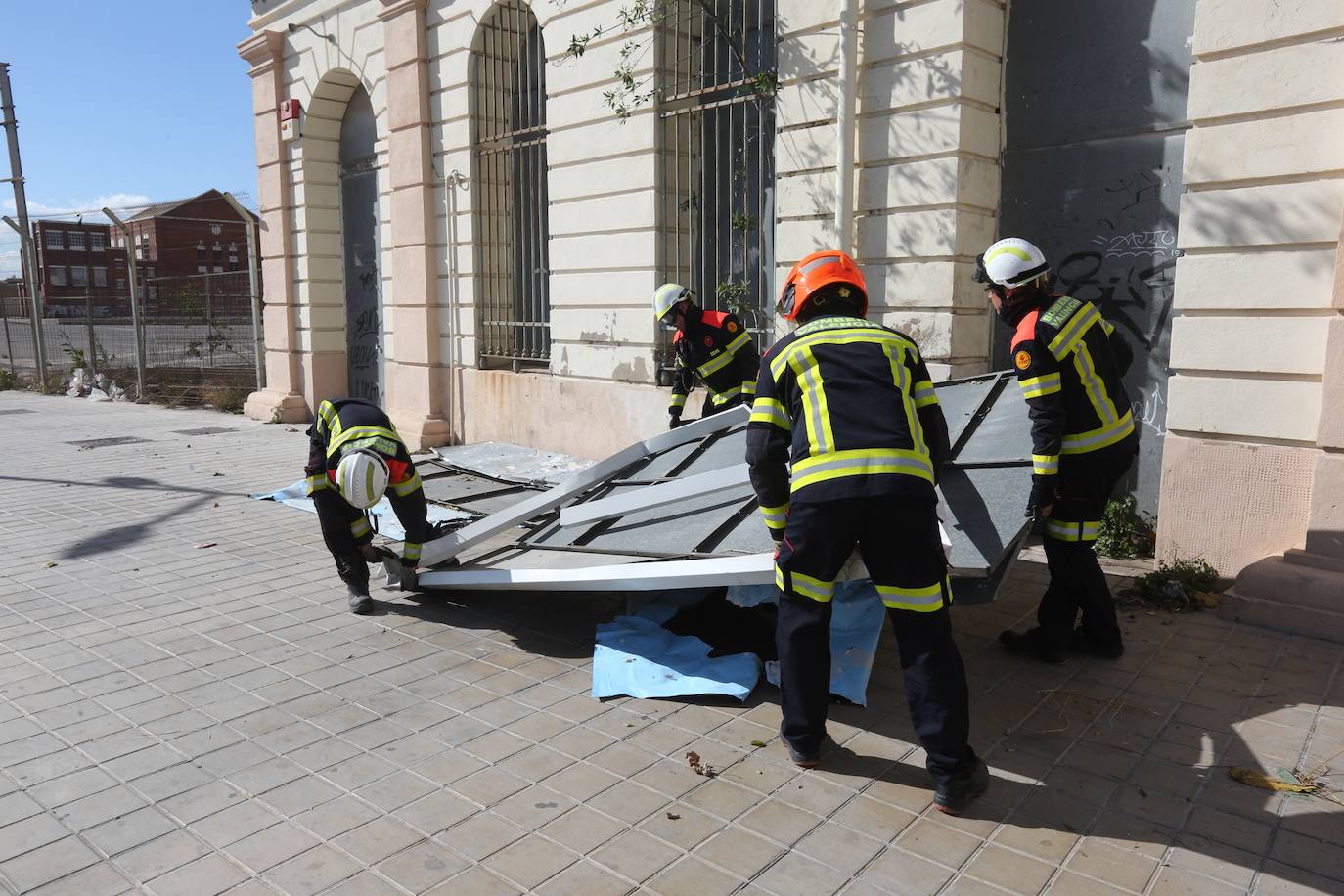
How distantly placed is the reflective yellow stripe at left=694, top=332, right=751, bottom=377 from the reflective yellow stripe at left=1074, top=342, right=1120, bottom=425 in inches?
110

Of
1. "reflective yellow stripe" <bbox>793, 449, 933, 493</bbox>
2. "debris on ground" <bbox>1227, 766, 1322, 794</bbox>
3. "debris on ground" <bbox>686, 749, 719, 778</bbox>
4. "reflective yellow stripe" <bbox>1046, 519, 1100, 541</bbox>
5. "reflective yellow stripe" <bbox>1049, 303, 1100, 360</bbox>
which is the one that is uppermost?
"reflective yellow stripe" <bbox>1049, 303, 1100, 360</bbox>

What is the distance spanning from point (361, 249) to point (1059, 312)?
11320 millimetres

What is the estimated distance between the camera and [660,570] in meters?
4.08

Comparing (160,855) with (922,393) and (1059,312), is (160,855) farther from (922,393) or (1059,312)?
(1059,312)

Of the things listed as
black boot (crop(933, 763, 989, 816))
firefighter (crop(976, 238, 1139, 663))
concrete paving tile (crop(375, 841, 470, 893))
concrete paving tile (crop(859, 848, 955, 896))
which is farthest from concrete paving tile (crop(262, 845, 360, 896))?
firefighter (crop(976, 238, 1139, 663))

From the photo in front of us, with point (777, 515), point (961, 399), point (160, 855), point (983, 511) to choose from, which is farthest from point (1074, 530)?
point (160, 855)

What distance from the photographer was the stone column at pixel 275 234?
13.9 metres

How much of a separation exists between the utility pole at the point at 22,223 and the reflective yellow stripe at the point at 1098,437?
21200mm

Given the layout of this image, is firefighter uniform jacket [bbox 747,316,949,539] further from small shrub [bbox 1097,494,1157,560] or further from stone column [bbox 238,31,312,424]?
stone column [bbox 238,31,312,424]

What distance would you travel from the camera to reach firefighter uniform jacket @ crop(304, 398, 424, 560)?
5051 millimetres

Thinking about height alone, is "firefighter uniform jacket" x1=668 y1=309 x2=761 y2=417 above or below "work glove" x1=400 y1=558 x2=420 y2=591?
above

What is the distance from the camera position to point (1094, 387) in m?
4.18

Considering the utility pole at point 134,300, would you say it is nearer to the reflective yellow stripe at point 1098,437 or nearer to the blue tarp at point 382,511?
the blue tarp at point 382,511

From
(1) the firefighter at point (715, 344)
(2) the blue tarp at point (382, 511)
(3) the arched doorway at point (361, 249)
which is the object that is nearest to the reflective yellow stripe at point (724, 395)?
(1) the firefighter at point (715, 344)
